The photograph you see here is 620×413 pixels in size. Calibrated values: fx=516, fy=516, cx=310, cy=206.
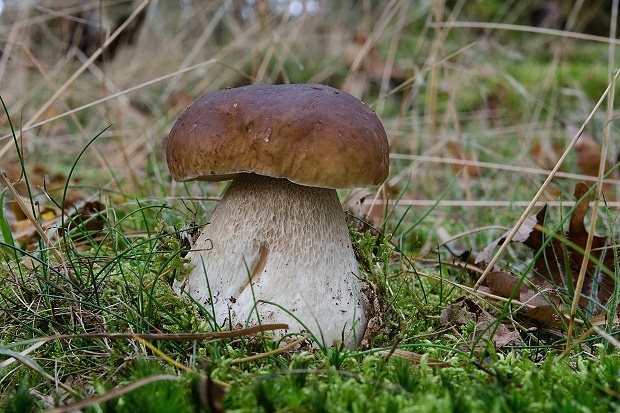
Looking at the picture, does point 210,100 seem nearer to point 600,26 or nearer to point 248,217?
point 248,217

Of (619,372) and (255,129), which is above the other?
(255,129)

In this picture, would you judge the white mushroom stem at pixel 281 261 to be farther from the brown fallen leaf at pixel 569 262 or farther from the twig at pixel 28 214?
the brown fallen leaf at pixel 569 262

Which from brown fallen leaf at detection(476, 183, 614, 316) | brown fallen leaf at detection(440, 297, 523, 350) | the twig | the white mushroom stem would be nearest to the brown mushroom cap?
the white mushroom stem

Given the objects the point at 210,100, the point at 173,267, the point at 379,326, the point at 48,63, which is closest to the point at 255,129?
the point at 210,100

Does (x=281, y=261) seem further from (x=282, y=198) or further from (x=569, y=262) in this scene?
(x=569, y=262)

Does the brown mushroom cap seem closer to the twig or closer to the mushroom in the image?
the mushroom

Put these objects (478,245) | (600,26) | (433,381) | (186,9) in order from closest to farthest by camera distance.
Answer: (433,381), (478,245), (186,9), (600,26)

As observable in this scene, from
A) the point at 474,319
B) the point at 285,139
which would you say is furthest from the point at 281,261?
the point at 474,319
